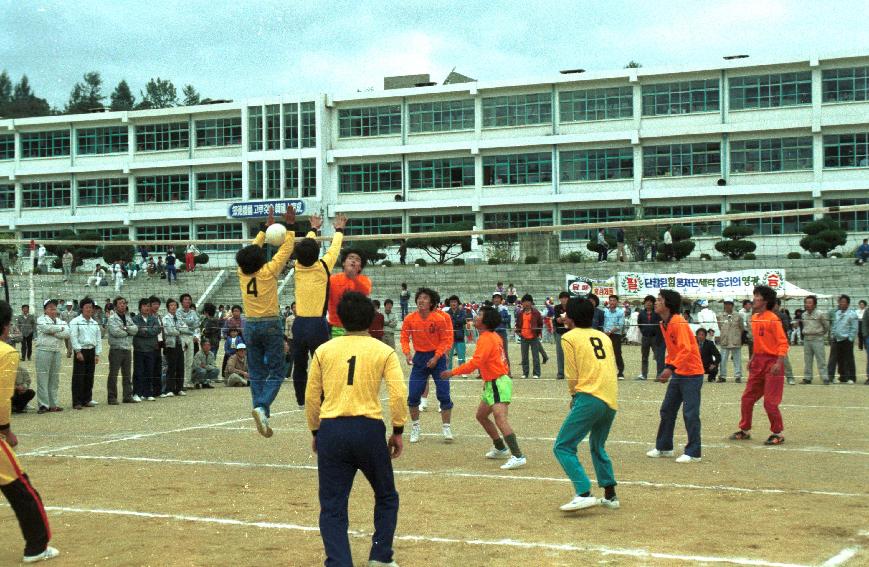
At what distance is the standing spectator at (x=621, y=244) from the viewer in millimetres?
23656

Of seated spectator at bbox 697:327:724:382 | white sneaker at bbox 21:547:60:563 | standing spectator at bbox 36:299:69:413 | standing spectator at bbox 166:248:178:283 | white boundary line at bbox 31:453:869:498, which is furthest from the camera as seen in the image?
standing spectator at bbox 166:248:178:283

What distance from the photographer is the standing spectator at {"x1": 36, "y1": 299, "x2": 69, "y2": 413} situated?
1825 cm

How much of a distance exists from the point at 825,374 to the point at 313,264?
52.2 feet

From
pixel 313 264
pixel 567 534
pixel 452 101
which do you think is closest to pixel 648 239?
pixel 313 264

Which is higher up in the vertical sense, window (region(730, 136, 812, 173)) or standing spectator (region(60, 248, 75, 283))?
window (region(730, 136, 812, 173))

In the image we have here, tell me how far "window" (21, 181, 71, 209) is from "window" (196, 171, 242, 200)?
11044 mm

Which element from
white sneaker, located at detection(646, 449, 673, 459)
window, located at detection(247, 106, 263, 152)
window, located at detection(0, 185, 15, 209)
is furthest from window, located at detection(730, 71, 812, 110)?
window, located at detection(0, 185, 15, 209)

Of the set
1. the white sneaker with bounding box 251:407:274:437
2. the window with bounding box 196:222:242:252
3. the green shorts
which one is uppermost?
the window with bounding box 196:222:242:252

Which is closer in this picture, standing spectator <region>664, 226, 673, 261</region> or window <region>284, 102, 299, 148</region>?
standing spectator <region>664, 226, 673, 261</region>

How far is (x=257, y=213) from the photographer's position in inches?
2638

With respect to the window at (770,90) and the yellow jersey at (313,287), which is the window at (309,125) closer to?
the window at (770,90)

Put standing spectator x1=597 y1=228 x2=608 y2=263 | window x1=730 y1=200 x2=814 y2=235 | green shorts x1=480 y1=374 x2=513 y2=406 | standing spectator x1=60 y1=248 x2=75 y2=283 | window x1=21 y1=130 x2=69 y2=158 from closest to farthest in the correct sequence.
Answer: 1. green shorts x1=480 y1=374 x2=513 y2=406
2. standing spectator x1=597 y1=228 x2=608 y2=263
3. standing spectator x1=60 y1=248 x2=75 y2=283
4. window x1=730 y1=200 x2=814 y2=235
5. window x1=21 y1=130 x2=69 y2=158

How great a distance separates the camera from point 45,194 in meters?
74.2

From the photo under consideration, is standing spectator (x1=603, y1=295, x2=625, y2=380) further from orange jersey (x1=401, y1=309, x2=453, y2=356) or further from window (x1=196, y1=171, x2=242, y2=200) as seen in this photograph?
window (x1=196, y1=171, x2=242, y2=200)
